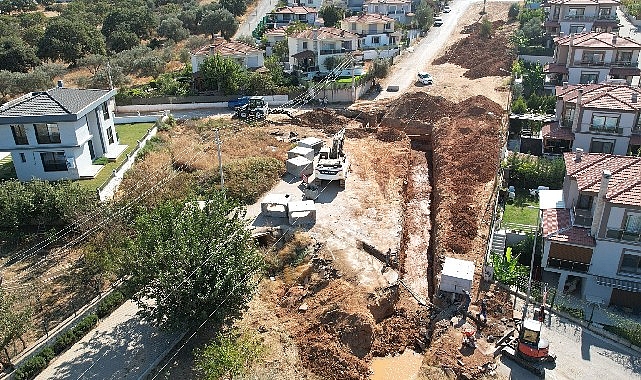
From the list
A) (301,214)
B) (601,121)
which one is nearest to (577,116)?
(601,121)

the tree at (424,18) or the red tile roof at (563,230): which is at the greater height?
the tree at (424,18)

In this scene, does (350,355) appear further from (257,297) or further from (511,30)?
(511,30)

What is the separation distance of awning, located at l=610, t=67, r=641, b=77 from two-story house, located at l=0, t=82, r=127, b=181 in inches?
1971

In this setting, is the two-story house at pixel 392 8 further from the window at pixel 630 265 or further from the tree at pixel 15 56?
the window at pixel 630 265

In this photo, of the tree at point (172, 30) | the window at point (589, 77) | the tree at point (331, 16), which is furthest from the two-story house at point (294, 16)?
the window at point (589, 77)

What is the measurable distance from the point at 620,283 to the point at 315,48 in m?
51.0

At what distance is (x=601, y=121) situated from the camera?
4009 cm

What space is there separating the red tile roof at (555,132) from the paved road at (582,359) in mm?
20082

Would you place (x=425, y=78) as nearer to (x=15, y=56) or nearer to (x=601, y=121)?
(x=601, y=121)

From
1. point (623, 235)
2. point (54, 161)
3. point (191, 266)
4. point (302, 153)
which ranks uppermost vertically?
point (191, 266)

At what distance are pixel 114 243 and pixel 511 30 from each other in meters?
84.3

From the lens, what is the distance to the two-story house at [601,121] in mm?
39344

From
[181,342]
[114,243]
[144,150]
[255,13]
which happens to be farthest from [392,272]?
[255,13]

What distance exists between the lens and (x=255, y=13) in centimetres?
11281
